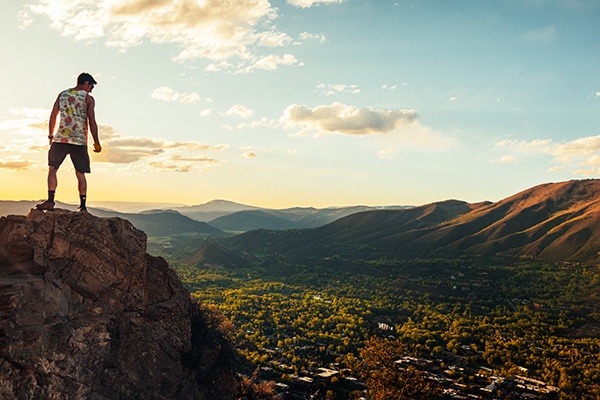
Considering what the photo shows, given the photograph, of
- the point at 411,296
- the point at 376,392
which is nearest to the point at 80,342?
the point at 376,392

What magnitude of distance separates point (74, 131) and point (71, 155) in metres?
1.02

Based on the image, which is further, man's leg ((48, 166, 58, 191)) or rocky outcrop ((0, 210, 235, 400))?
man's leg ((48, 166, 58, 191))

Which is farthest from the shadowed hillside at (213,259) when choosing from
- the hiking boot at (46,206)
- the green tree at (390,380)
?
the hiking boot at (46,206)

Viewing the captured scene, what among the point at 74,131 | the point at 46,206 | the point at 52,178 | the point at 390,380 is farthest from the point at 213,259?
the point at 74,131

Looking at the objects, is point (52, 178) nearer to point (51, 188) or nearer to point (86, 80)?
point (51, 188)

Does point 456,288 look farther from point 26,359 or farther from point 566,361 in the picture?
point 26,359

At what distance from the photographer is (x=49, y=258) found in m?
15.6

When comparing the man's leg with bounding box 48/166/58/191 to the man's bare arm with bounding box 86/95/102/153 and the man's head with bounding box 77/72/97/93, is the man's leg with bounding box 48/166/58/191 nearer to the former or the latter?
the man's bare arm with bounding box 86/95/102/153

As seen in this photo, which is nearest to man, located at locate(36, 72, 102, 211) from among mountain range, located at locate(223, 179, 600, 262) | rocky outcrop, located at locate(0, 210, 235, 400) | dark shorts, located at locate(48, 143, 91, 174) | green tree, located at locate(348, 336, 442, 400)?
dark shorts, located at locate(48, 143, 91, 174)

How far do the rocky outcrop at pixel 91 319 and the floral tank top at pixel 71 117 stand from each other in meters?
3.22

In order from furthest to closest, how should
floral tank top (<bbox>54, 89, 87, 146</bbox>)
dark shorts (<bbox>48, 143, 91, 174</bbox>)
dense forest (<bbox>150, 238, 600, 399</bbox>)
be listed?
dense forest (<bbox>150, 238, 600, 399</bbox>)
dark shorts (<bbox>48, 143, 91, 174</bbox>)
floral tank top (<bbox>54, 89, 87, 146</bbox>)

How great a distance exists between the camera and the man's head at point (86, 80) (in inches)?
631

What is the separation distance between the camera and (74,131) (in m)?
15.7

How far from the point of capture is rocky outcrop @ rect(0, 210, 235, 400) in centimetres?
1321
